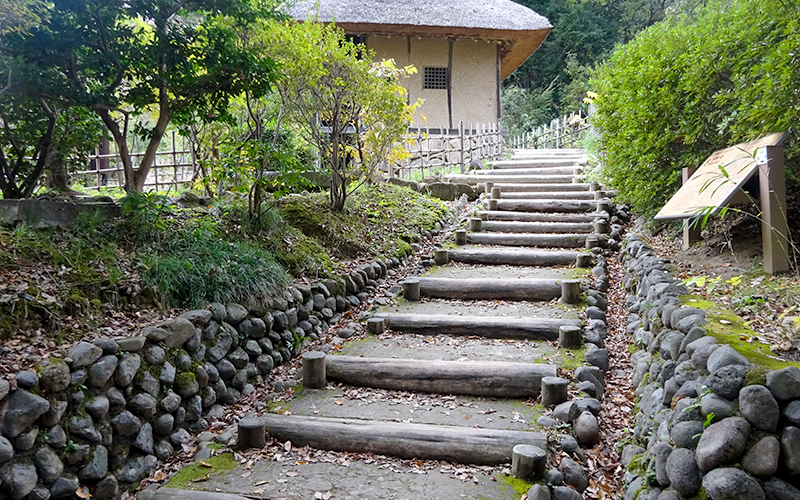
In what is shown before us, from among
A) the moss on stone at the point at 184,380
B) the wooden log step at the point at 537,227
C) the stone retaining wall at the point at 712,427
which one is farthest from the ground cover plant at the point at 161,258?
the stone retaining wall at the point at 712,427

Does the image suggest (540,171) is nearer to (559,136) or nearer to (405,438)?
(559,136)

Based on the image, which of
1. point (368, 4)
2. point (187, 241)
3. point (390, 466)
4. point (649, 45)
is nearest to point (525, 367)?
point (390, 466)

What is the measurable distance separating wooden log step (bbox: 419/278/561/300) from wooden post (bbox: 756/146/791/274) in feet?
8.22

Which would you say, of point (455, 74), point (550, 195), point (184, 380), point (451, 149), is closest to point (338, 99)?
point (184, 380)

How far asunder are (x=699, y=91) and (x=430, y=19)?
11937 mm

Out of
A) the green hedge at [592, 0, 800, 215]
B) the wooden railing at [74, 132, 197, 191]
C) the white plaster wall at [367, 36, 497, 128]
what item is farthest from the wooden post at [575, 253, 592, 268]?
the white plaster wall at [367, 36, 497, 128]

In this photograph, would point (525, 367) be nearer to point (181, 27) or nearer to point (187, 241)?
point (187, 241)

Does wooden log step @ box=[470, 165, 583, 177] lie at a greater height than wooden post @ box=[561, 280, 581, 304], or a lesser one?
greater

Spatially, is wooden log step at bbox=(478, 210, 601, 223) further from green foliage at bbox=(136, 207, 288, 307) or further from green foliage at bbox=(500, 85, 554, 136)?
green foliage at bbox=(500, 85, 554, 136)

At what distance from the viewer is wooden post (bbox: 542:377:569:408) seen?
4.05m

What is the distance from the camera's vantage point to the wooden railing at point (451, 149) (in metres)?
14.1

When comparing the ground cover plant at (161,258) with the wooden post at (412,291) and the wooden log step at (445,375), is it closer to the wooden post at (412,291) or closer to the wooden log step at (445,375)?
the wooden post at (412,291)

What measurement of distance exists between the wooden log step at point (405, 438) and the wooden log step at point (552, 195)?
727 centimetres

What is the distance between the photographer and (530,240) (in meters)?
8.41
